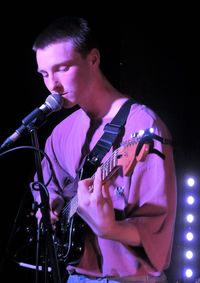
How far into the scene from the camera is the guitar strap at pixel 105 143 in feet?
5.43

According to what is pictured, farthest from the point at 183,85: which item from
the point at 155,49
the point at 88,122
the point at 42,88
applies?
the point at 88,122

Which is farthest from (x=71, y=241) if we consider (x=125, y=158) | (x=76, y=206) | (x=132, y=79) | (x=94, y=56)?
(x=132, y=79)

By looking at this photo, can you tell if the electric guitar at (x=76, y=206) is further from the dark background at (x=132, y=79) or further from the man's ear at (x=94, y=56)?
the dark background at (x=132, y=79)

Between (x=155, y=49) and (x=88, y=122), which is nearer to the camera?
(x=88, y=122)

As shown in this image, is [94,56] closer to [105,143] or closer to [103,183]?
[105,143]

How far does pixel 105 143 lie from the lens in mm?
1665

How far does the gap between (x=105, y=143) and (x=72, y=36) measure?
495 mm

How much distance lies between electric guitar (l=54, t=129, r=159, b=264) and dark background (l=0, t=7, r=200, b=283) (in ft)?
3.18

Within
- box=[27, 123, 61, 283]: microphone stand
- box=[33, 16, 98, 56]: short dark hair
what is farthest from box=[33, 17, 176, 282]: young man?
box=[27, 123, 61, 283]: microphone stand

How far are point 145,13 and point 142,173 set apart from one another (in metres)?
1.62

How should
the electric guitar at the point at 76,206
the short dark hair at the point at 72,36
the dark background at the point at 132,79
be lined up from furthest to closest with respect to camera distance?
1. the dark background at the point at 132,79
2. the short dark hair at the point at 72,36
3. the electric guitar at the point at 76,206

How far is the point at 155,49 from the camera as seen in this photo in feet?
9.13

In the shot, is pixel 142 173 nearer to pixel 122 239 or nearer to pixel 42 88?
pixel 122 239

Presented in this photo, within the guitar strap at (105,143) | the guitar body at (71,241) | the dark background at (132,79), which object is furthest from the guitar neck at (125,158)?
the dark background at (132,79)
